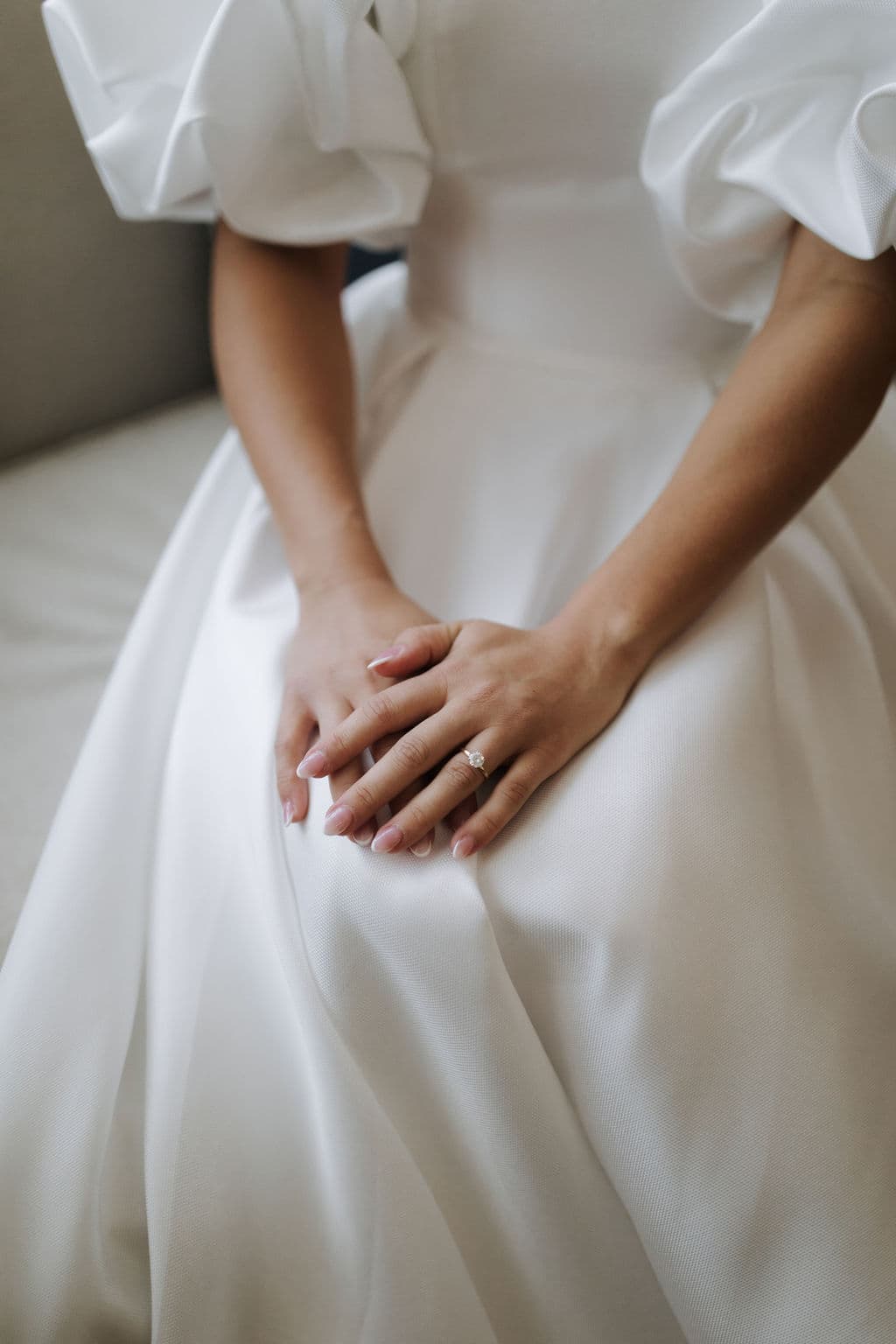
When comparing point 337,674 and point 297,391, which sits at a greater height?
point 297,391

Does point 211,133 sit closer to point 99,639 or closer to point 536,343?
point 536,343

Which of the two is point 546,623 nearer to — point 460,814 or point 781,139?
point 460,814

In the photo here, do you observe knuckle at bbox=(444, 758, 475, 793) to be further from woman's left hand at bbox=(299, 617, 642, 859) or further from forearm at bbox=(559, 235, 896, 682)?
forearm at bbox=(559, 235, 896, 682)


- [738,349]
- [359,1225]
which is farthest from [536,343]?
[359,1225]

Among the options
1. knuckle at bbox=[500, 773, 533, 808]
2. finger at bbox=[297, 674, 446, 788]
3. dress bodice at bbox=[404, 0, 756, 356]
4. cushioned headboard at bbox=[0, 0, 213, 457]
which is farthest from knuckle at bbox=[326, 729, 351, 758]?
cushioned headboard at bbox=[0, 0, 213, 457]

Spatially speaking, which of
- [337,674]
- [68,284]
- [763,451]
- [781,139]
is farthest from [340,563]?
[68,284]

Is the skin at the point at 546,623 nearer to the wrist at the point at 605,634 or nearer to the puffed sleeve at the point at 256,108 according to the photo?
the wrist at the point at 605,634

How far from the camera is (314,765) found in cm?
67

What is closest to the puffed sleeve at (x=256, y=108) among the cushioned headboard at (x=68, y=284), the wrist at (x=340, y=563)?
the cushioned headboard at (x=68, y=284)

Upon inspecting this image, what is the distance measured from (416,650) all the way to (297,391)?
31 cm

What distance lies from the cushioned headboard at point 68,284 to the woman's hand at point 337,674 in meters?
0.52

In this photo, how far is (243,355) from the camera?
937mm

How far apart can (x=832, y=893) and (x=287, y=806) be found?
35 centimetres

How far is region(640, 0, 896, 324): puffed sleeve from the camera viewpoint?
71 centimetres
